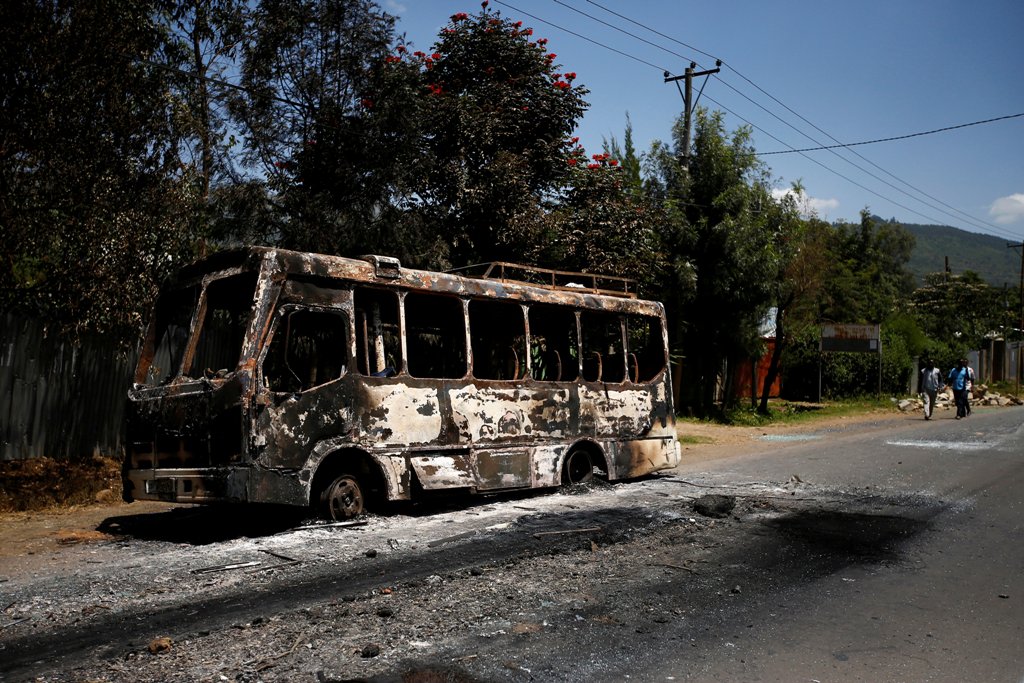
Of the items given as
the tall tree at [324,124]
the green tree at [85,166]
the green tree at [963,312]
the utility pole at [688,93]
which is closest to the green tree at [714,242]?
the utility pole at [688,93]

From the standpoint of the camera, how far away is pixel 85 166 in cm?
944

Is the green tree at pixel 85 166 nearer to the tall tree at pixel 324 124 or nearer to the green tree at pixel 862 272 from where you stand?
the tall tree at pixel 324 124

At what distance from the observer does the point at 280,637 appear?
4758mm

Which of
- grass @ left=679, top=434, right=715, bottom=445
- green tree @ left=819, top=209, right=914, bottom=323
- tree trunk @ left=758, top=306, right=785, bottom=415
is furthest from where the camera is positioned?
green tree @ left=819, top=209, right=914, bottom=323

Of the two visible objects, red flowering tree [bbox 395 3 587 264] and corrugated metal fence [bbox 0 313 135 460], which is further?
red flowering tree [bbox 395 3 587 264]

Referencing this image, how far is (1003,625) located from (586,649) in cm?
278

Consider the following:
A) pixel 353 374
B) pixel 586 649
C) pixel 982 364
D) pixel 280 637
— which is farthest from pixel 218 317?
pixel 982 364

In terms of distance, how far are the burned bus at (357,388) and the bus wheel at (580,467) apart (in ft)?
0.07

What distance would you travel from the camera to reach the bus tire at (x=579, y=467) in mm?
11009

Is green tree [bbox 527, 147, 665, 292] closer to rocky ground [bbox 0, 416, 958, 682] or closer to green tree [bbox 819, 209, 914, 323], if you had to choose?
rocky ground [bbox 0, 416, 958, 682]

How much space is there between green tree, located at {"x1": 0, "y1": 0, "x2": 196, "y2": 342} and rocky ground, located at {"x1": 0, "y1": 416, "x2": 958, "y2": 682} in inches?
105

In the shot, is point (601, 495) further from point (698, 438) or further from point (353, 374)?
point (698, 438)

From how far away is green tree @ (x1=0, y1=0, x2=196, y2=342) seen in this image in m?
8.94

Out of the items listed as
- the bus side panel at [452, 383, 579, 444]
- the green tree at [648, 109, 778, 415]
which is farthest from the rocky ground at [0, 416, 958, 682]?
the green tree at [648, 109, 778, 415]
